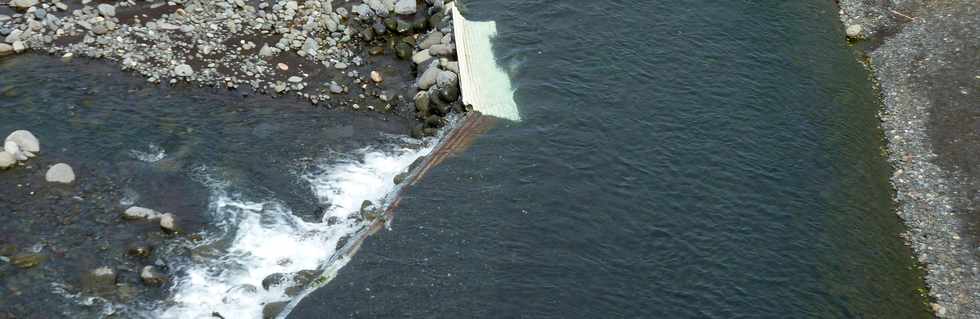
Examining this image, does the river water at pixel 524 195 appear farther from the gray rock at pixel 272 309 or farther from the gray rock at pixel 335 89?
the gray rock at pixel 335 89

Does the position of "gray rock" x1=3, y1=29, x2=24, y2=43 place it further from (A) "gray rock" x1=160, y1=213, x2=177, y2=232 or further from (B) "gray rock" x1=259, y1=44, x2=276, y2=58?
(A) "gray rock" x1=160, y1=213, x2=177, y2=232

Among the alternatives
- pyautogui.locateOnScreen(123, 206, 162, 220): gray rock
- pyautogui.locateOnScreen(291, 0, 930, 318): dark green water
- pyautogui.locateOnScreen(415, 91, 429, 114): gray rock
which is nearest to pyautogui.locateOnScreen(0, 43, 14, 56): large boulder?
pyautogui.locateOnScreen(123, 206, 162, 220): gray rock

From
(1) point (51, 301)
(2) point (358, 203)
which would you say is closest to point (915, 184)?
(2) point (358, 203)

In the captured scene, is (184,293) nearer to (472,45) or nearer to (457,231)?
(457,231)

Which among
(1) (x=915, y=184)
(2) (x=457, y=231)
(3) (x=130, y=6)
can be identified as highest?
(3) (x=130, y=6)

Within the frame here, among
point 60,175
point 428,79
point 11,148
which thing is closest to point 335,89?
point 428,79

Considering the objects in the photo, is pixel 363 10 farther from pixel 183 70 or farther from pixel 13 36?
pixel 13 36
